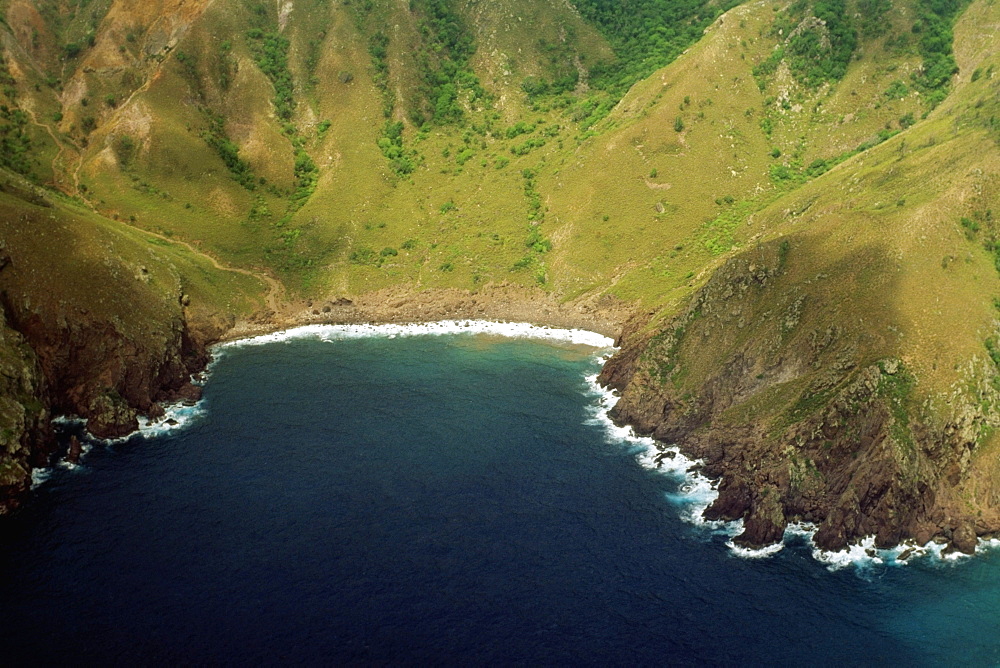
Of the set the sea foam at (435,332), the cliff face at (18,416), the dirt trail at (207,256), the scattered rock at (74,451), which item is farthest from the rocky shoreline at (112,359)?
the dirt trail at (207,256)

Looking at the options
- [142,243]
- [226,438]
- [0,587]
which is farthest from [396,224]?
[0,587]

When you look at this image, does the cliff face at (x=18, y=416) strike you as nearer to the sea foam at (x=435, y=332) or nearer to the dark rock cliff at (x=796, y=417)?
the sea foam at (x=435, y=332)

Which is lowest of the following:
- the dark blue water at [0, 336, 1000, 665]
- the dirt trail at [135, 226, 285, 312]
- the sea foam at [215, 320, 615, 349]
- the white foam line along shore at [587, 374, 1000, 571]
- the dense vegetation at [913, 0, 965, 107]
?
the dark blue water at [0, 336, 1000, 665]

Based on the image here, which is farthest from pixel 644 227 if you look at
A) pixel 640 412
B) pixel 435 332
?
pixel 640 412

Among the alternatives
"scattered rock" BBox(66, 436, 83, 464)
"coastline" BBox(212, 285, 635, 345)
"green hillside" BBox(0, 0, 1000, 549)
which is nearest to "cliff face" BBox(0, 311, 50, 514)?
"green hillside" BBox(0, 0, 1000, 549)

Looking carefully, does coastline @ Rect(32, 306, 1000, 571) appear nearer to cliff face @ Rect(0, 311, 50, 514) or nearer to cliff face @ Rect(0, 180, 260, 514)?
cliff face @ Rect(0, 311, 50, 514)

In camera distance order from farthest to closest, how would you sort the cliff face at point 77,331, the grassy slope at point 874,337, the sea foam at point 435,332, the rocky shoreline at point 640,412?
1. the sea foam at point 435,332
2. the cliff face at point 77,331
3. the grassy slope at point 874,337
4. the rocky shoreline at point 640,412

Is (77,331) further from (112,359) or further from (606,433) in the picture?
(606,433)

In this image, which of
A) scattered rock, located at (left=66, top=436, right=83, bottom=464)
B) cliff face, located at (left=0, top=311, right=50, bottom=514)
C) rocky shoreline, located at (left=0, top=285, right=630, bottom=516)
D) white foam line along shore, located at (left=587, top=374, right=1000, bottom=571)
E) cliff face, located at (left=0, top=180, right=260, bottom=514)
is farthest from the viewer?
cliff face, located at (left=0, top=180, right=260, bottom=514)

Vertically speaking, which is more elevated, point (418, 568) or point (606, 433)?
point (606, 433)
